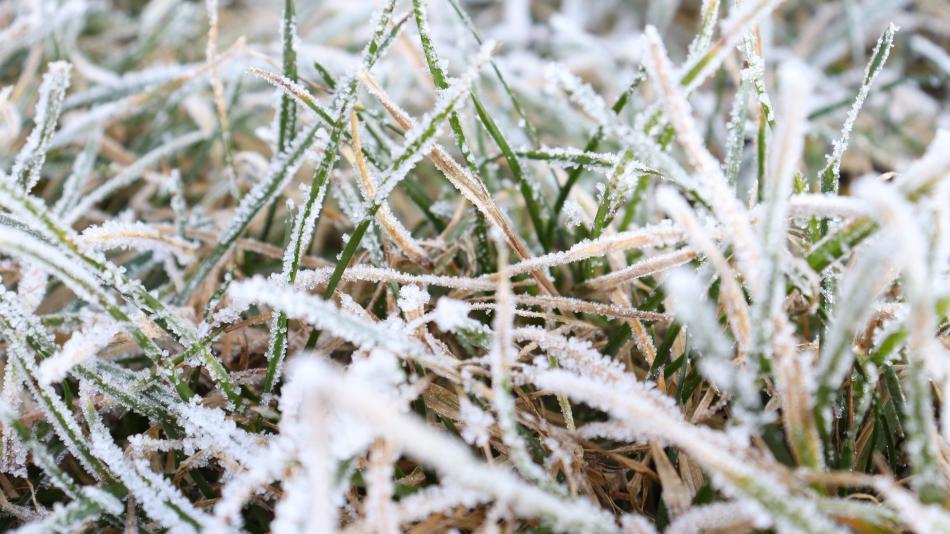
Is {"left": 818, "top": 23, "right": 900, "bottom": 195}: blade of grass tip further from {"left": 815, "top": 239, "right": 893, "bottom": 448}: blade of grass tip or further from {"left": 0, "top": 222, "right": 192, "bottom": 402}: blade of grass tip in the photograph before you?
{"left": 0, "top": 222, "right": 192, "bottom": 402}: blade of grass tip

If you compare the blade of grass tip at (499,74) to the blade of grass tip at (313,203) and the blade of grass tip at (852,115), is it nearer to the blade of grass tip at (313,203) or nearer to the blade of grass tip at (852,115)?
the blade of grass tip at (313,203)

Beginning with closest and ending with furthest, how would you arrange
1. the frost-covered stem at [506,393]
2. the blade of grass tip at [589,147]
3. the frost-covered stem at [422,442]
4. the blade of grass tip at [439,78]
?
1. the frost-covered stem at [422,442]
2. the frost-covered stem at [506,393]
3. the blade of grass tip at [439,78]
4. the blade of grass tip at [589,147]

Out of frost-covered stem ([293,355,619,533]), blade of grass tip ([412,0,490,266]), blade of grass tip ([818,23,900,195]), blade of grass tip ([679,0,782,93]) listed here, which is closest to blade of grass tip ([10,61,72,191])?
blade of grass tip ([412,0,490,266])

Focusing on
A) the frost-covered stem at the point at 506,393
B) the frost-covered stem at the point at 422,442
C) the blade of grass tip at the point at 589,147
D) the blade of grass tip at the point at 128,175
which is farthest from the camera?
the blade of grass tip at the point at 128,175

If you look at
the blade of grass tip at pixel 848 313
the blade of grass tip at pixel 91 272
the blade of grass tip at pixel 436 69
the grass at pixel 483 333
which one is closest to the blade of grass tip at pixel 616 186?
the grass at pixel 483 333

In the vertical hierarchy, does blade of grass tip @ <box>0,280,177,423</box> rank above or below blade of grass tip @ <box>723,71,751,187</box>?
below

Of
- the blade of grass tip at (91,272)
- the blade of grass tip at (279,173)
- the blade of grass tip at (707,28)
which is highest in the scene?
the blade of grass tip at (707,28)

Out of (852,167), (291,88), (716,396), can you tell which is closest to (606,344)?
(716,396)

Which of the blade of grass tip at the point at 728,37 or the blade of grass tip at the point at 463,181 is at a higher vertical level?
the blade of grass tip at the point at 728,37
